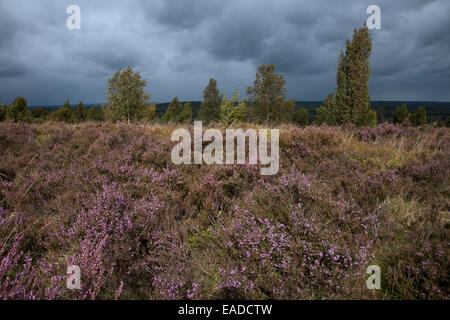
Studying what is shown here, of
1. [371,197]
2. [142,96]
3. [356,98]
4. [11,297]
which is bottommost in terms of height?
[11,297]

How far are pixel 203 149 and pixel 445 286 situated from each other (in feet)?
14.5

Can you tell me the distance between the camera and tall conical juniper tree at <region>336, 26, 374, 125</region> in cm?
2361

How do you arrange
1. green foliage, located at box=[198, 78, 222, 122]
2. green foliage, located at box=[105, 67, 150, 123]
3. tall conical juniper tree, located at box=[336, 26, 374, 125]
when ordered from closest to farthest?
tall conical juniper tree, located at box=[336, 26, 374, 125]
green foliage, located at box=[105, 67, 150, 123]
green foliage, located at box=[198, 78, 222, 122]

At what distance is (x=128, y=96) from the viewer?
41688 mm

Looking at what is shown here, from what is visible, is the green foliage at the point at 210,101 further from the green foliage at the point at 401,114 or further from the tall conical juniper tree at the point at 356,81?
the green foliage at the point at 401,114

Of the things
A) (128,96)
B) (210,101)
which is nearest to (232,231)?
(128,96)

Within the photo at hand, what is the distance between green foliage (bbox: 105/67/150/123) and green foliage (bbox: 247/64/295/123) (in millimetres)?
20644

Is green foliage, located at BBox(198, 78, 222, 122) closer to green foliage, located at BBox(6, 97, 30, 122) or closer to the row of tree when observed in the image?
the row of tree

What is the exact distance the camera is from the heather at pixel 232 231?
6.28ft

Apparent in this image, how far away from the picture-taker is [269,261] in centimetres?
208

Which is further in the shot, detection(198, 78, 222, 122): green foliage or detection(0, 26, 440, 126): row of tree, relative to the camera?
detection(198, 78, 222, 122): green foliage

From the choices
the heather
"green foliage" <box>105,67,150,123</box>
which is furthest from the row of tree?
the heather
